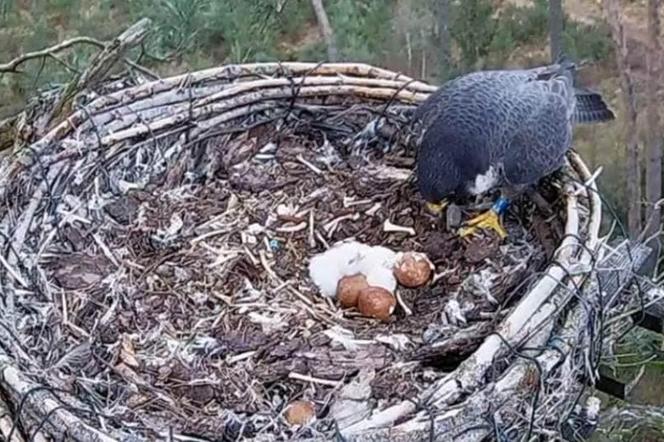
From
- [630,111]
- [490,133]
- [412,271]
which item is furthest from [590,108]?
[630,111]

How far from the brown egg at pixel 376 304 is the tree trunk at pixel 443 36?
116 inches

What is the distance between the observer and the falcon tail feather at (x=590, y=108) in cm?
305

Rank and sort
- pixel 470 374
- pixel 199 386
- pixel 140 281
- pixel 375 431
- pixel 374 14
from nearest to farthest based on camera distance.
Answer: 1. pixel 375 431
2. pixel 470 374
3. pixel 199 386
4. pixel 140 281
5. pixel 374 14

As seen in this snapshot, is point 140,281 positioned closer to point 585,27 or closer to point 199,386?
point 199,386

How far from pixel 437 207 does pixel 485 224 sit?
0.13m

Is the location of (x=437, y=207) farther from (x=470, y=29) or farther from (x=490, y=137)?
(x=470, y=29)

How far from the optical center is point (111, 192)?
284cm

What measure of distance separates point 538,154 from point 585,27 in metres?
4.36

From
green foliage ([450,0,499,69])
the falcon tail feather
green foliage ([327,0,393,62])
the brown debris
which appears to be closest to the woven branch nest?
the brown debris

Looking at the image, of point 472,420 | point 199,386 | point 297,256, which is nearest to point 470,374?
point 472,420

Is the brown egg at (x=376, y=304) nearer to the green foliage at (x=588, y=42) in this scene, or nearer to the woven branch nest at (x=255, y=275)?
the woven branch nest at (x=255, y=275)

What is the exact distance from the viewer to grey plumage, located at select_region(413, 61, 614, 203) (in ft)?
8.76

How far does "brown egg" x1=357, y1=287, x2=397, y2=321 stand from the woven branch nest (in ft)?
0.11

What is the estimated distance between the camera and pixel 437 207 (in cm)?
276
